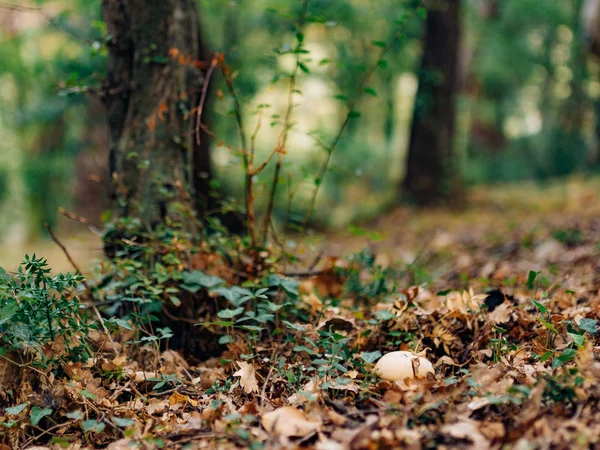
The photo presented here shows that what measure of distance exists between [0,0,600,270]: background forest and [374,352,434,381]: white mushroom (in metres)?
5.25

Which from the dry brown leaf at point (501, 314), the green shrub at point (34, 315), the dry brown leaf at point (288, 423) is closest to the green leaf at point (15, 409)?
the green shrub at point (34, 315)

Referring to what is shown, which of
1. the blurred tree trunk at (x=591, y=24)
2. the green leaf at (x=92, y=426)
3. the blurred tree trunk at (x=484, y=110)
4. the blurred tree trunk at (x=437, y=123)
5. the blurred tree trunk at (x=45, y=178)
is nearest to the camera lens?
the green leaf at (x=92, y=426)

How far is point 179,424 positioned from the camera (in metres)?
1.92

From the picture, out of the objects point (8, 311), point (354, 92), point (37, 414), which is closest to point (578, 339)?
point (37, 414)

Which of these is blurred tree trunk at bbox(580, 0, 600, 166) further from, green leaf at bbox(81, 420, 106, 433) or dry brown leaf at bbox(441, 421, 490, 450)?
green leaf at bbox(81, 420, 106, 433)

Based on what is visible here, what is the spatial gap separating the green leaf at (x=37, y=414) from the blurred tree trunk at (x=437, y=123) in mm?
7016

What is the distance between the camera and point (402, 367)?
2084 mm

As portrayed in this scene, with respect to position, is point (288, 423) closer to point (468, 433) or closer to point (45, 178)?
point (468, 433)

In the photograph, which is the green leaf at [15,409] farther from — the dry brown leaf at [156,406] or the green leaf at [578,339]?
the green leaf at [578,339]

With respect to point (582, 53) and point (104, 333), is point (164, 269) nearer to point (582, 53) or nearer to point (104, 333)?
point (104, 333)

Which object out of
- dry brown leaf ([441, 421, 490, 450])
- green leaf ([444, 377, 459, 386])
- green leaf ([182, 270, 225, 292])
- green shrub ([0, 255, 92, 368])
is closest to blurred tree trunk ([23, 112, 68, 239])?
green leaf ([182, 270, 225, 292])

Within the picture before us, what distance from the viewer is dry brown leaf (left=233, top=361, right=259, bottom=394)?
211 centimetres

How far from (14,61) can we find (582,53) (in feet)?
44.7

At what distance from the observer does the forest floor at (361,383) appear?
166 centimetres
